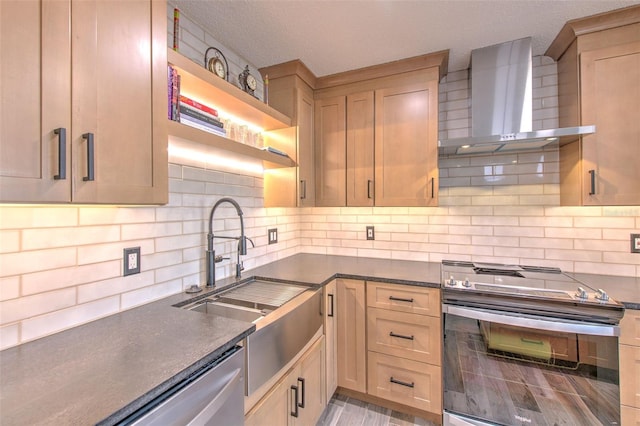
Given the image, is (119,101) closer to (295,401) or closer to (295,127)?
(295,127)

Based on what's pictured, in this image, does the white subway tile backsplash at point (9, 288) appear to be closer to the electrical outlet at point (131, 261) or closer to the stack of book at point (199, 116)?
the electrical outlet at point (131, 261)

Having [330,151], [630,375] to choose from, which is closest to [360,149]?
[330,151]

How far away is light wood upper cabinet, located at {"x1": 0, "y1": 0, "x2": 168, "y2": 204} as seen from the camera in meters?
0.69

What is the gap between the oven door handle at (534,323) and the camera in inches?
51.0

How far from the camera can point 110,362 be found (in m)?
0.79

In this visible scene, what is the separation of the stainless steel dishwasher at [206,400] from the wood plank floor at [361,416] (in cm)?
110

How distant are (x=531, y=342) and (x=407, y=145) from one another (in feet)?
4.64

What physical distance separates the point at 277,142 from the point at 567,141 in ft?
6.55

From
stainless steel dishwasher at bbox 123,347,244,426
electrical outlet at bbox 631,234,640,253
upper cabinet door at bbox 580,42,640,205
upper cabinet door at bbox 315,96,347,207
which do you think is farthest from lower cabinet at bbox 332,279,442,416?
electrical outlet at bbox 631,234,640,253

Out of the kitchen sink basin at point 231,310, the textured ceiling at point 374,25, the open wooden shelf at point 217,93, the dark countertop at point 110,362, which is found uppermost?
the textured ceiling at point 374,25

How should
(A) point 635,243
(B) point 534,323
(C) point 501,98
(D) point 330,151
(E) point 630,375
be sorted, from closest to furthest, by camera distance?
(E) point 630,375 < (B) point 534,323 < (A) point 635,243 < (C) point 501,98 < (D) point 330,151

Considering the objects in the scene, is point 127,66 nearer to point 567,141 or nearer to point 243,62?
point 243,62

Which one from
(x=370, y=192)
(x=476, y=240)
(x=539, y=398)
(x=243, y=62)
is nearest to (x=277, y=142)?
(x=243, y=62)

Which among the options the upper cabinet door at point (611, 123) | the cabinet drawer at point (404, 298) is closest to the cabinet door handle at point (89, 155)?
the cabinet drawer at point (404, 298)
